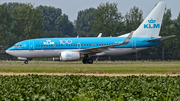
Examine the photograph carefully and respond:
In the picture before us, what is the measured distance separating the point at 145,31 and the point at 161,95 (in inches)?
1112

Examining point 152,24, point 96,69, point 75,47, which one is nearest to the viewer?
point 96,69

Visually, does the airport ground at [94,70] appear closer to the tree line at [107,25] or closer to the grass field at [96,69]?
the grass field at [96,69]

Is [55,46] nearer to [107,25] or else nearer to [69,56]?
[69,56]

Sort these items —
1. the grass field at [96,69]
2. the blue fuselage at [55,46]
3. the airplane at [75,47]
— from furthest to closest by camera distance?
the blue fuselage at [55,46] → the airplane at [75,47] → the grass field at [96,69]

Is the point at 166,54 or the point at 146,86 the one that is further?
the point at 166,54

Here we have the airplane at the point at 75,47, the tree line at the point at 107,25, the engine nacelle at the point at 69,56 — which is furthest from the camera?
the tree line at the point at 107,25

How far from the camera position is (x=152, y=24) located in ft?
127

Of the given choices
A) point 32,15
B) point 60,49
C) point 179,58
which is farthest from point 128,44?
point 32,15

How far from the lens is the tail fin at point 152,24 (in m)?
38.4

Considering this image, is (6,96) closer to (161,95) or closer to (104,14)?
(161,95)

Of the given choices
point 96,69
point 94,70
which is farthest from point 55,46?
point 94,70

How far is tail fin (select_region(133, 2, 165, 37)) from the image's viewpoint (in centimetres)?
3838

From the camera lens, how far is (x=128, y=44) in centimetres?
3691

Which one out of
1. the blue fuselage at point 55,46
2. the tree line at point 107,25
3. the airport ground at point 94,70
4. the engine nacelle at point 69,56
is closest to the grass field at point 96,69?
the airport ground at point 94,70
